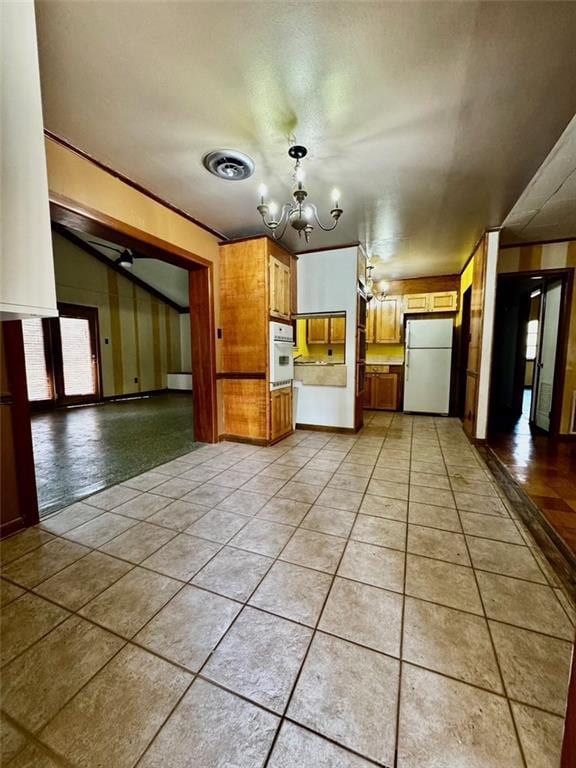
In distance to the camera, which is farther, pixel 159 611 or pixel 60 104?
pixel 60 104

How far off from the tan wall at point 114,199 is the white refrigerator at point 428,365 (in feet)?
12.2

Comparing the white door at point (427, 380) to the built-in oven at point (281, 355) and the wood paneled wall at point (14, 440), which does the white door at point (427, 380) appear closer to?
the built-in oven at point (281, 355)

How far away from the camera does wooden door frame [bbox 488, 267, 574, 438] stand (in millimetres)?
3795

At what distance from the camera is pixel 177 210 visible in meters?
3.09

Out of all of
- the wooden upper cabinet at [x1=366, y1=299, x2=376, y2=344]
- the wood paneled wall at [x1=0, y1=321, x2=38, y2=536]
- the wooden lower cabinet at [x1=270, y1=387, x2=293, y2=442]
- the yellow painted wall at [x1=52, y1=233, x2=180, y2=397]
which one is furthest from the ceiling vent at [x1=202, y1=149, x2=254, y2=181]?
the yellow painted wall at [x1=52, y1=233, x2=180, y2=397]

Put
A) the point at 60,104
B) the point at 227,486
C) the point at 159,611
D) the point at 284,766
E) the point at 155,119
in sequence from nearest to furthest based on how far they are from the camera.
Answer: the point at 284,766
the point at 159,611
the point at 60,104
the point at 155,119
the point at 227,486

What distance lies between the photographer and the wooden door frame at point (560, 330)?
379 cm

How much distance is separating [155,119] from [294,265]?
2.63 m

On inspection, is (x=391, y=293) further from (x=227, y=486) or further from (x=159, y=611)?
(x=159, y=611)

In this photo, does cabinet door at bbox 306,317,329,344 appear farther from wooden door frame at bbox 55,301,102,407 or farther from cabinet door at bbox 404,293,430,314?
wooden door frame at bbox 55,301,102,407

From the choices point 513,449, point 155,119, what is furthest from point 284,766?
point 513,449

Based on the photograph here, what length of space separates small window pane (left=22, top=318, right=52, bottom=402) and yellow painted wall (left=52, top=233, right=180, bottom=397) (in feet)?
2.56

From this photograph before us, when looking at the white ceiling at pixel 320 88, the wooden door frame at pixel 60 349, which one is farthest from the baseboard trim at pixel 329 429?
the wooden door frame at pixel 60 349

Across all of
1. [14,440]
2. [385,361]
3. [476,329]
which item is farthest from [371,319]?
[14,440]
